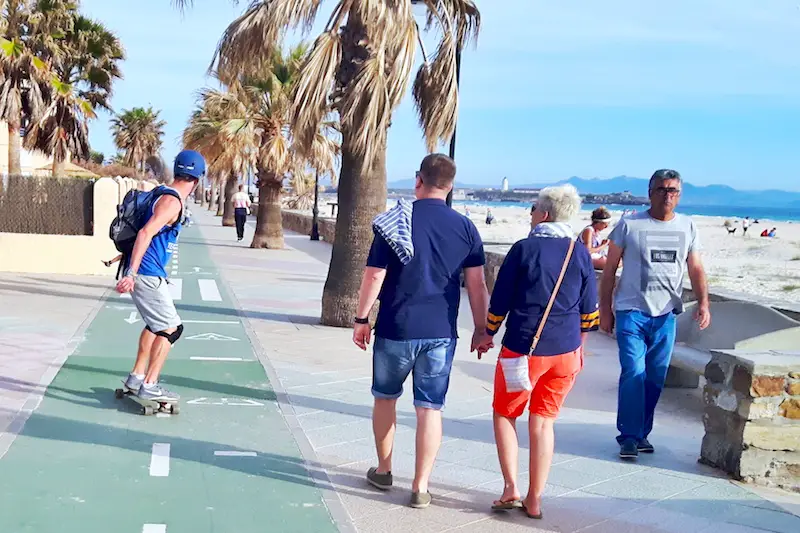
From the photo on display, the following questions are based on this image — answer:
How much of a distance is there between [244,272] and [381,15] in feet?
28.6

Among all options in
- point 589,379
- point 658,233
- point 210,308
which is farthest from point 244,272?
point 658,233

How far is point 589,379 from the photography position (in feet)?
27.9

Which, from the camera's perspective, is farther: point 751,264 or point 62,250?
point 751,264

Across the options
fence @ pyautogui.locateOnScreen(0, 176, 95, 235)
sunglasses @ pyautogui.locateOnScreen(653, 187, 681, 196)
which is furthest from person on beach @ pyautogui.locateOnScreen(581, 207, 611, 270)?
fence @ pyautogui.locateOnScreen(0, 176, 95, 235)

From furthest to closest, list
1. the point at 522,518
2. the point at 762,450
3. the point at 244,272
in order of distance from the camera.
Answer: the point at 244,272
the point at 762,450
the point at 522,518

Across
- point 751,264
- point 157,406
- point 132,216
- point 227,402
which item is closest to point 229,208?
point 751,264

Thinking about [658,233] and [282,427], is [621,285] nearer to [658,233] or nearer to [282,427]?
[658,233]

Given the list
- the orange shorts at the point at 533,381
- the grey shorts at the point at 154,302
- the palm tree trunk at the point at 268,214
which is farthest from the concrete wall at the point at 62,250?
the orange shorts at the point at 533,381

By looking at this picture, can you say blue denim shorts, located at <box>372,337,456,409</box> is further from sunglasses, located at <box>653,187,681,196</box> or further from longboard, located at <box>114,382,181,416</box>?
longboard, located at <box>114,382,181,416</box>

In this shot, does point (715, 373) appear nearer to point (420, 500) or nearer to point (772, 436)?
point (772, 436)

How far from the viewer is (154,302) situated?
6180 mm

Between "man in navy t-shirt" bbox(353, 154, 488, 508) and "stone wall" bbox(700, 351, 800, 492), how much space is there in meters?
1.75

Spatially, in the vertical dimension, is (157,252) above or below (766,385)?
above

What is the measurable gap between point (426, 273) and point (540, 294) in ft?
1.96
